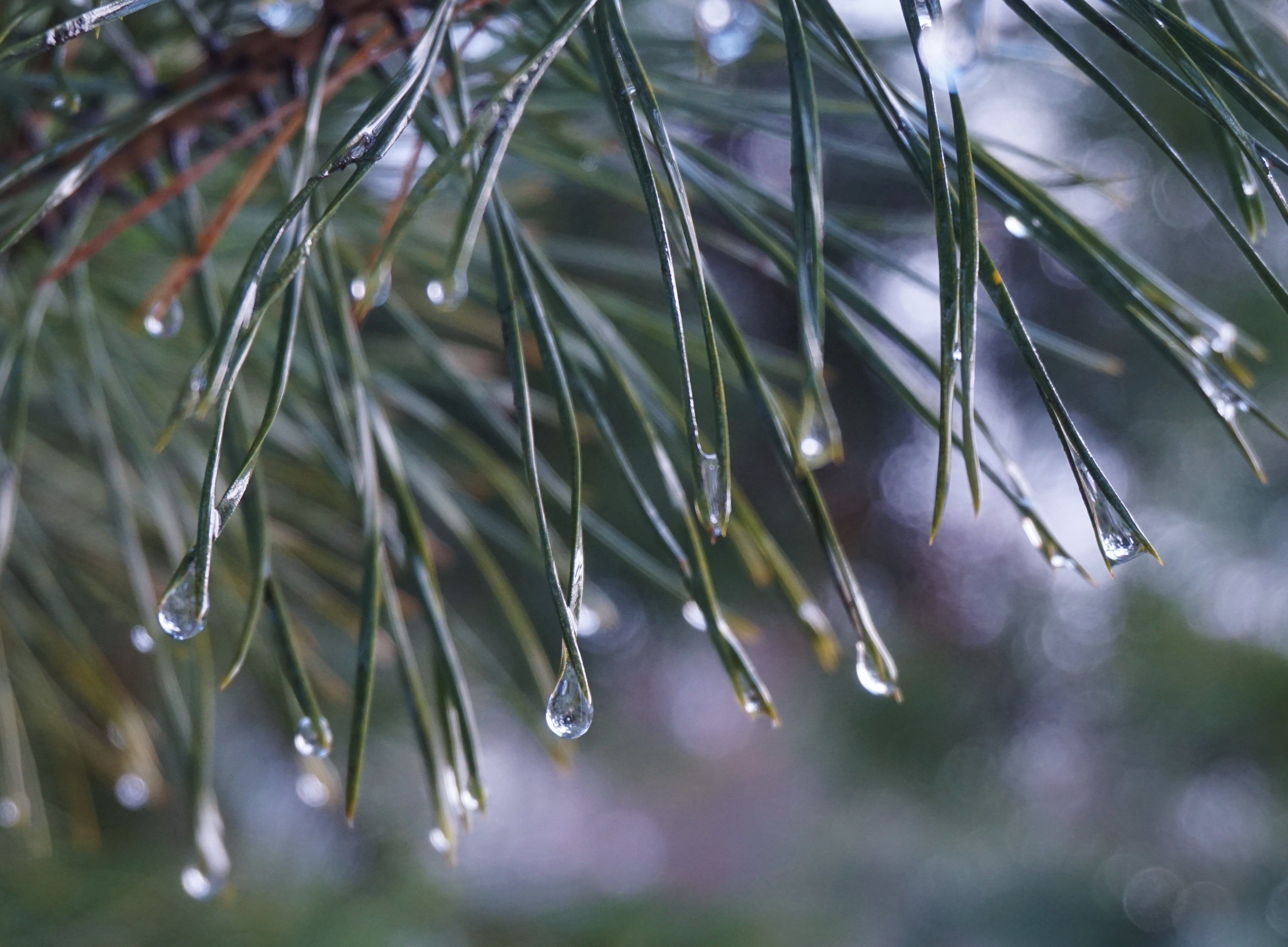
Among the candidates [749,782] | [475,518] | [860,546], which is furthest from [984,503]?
[749,782]

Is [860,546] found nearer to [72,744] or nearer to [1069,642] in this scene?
[1069,642]

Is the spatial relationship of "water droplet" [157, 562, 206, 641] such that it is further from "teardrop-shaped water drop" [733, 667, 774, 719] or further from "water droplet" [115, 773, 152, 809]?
"water droplet" [115, 773, 152, 809]

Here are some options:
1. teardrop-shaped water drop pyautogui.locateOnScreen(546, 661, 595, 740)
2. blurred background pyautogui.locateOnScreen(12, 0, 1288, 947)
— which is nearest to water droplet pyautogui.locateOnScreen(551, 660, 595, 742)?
teardrop-shaped water drop pyautogui.locateOnScreen(546, 661, 595, 740)

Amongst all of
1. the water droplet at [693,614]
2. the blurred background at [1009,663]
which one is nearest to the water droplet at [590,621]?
the water droplet at [693,614]

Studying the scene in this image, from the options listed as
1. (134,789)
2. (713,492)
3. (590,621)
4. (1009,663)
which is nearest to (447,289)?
(713,492)

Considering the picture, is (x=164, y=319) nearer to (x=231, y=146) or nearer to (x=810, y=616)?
(x=231, y=146)

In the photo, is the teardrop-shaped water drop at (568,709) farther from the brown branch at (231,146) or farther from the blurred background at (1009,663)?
the blurred background at (1009,663)
